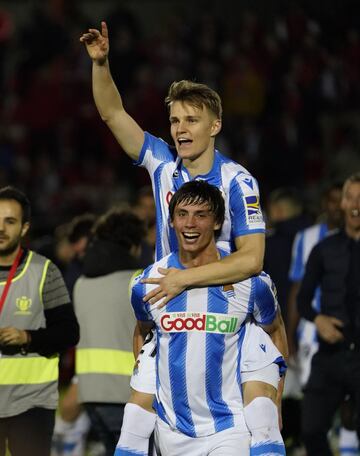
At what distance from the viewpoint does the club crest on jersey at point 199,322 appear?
5.13 m

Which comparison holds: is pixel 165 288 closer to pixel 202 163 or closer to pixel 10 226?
pixel 202 163

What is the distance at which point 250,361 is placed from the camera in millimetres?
5223

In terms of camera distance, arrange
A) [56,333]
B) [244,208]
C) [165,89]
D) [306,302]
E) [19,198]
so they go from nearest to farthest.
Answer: [244,208] < [56,333] < [19,198] < [306,302] < [165,89]

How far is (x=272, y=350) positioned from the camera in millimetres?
5320

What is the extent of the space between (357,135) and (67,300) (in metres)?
10.5

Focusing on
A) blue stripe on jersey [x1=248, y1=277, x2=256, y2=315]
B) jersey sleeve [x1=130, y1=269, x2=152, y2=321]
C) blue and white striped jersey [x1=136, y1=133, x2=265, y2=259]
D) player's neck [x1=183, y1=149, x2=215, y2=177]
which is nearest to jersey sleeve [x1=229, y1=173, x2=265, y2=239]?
blue and white striped jersey [x1=136, y1=133, x2=265, y2=259]

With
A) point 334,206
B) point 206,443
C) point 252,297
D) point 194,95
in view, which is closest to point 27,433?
point 206,443

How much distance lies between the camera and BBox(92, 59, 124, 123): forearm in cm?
574

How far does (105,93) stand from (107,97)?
0.8 inches

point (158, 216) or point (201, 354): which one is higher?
point (158, 216)

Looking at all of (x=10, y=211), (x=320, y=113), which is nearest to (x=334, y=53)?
(x=320, y=113)

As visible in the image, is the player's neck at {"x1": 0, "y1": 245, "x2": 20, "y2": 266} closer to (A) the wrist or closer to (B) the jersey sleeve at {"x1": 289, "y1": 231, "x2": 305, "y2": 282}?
(A) the wrist

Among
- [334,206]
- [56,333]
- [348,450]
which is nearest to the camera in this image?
[56,333]

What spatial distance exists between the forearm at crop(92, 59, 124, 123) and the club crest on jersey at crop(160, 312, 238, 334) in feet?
3.74
